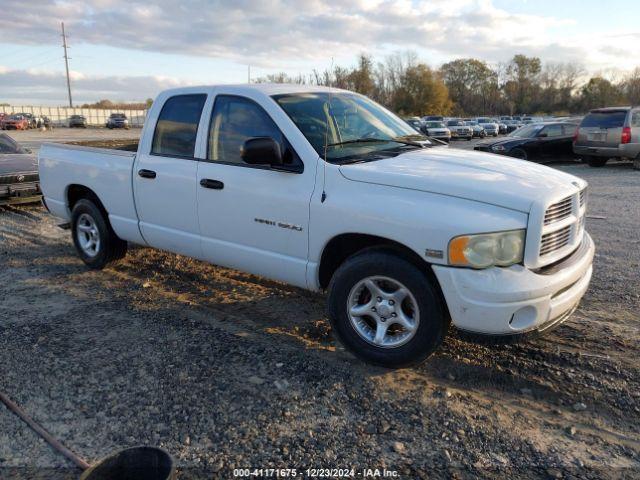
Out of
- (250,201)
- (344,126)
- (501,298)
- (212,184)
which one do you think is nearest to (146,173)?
(212,184)

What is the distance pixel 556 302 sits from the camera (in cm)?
342

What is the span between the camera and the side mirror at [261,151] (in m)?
Answer: 3.96

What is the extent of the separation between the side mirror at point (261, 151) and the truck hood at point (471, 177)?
20.9 inches

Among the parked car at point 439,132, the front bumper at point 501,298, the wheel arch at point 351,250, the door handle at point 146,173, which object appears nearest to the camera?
the front bumper at point 501,298

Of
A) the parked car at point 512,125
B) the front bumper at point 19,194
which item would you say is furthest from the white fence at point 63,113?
the front bumper at point 19,194

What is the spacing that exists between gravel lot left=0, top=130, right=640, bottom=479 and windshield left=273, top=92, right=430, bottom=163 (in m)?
1.53

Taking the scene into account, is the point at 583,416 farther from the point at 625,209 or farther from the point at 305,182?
the point at 625,209

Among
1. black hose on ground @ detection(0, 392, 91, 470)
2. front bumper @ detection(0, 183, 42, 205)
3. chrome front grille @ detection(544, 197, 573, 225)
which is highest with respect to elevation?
chrome front grille @ detection(544, 197, 573, 225)

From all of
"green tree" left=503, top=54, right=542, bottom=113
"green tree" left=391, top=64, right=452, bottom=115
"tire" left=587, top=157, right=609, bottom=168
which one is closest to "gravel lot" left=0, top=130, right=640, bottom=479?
"tire" left=587, top=157, right=609, bottom=168

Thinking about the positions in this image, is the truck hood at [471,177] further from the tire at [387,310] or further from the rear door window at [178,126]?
the rear door window at [178,126]

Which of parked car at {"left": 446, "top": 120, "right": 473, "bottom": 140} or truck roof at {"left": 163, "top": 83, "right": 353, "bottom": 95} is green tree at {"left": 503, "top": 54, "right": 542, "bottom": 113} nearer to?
parked car at {"left": 446, "top": 120, "right": 473, "bottom": 140}

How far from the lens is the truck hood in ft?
11.1

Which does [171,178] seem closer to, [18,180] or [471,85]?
[18,180]

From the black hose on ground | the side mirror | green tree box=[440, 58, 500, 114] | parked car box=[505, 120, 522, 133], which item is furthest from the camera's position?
green tree box=[440, 58, 500, 114]
